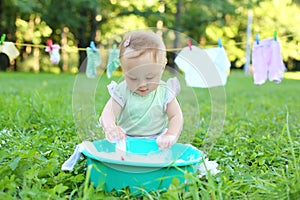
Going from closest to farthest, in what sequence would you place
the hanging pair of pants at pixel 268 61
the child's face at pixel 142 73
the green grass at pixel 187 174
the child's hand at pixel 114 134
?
1. the green grass at pixel 187 174
2. the child's face at pixel 142 73
3. the child's hand at pixel 114 134
4. the hanging pair of pants at pixel 268 61

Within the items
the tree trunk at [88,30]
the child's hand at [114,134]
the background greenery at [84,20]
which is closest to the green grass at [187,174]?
the child's hand at [114,134]

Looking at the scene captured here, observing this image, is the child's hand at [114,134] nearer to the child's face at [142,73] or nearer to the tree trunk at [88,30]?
the child's face at [142,73]

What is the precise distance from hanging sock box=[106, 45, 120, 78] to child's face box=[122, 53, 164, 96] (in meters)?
0.23

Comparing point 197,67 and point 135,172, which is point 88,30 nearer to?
point 197,67

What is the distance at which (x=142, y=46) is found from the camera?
1679 mm

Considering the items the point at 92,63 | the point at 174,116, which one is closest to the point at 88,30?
the point at 92,63

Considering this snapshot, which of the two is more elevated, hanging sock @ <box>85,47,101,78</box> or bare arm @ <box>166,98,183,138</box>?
hanging sock @ <box>85,47,101,78</box>

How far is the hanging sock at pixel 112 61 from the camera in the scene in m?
2.01

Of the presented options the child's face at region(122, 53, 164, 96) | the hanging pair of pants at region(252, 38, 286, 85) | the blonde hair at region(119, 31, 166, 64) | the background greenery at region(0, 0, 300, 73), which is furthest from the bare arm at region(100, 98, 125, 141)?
the background greenery at region(0, 0, 300, 73)

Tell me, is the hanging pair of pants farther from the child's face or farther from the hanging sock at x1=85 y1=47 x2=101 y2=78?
the child's face

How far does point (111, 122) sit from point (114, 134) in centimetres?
5

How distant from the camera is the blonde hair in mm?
1677

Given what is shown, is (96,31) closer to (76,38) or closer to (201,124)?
(76,38)

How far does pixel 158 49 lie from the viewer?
171 cm
